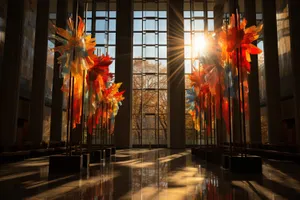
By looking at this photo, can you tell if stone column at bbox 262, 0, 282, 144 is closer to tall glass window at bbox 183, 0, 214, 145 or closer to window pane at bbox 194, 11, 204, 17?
tall glass window at bbox 183, 0, 214, 145

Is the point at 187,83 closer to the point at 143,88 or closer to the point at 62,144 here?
the point at 143,88

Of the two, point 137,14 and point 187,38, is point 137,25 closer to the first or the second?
point 137,14

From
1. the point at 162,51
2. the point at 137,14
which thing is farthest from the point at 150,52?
the point at 137,14

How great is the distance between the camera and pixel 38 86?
20172mm

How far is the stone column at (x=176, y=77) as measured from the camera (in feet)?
86.1

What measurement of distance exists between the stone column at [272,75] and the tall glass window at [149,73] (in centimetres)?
1139

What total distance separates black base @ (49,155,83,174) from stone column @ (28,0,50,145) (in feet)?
43.1

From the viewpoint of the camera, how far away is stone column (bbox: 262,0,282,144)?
1802cm

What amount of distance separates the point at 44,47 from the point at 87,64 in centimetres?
1298

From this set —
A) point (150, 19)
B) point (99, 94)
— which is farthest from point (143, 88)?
point (99, 94)

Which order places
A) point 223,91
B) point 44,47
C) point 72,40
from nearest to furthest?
point 72,40
point 223,91
point 44,47

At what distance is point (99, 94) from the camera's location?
474 inches

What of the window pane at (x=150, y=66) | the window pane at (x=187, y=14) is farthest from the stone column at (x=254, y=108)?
the window pane at (x=187, y=14)

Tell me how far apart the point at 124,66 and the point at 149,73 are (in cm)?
286
